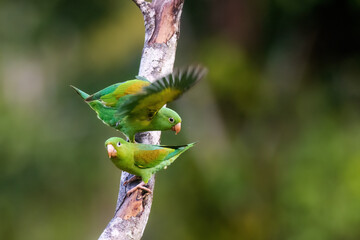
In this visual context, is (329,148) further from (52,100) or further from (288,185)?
(52,100)

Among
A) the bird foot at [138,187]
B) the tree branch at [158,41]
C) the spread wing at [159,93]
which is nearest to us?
the spread wing at [159,93]

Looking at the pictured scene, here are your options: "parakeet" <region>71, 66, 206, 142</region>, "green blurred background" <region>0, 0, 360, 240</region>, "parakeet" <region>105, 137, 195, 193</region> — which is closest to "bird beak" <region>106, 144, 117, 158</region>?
"parakeet" <region>105, 137, 195, 193</region>

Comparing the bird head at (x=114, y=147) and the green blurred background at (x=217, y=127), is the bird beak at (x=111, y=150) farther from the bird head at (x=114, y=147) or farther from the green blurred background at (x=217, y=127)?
the green blurred background at (x=217, y=127)

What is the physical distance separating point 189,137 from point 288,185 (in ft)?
5.03

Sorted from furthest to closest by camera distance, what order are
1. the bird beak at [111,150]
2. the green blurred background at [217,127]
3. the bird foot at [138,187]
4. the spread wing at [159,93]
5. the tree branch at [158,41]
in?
the green blurred background at [217,127], the tree branch at [158,41], the bird foot at [138,187], the bird beak at [111,150], the spread wing at [159,93]

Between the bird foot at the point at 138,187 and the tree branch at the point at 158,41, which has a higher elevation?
the tree branch at the point at 158,41

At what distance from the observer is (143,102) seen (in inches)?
109

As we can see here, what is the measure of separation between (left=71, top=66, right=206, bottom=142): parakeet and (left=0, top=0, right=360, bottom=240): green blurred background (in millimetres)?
4296

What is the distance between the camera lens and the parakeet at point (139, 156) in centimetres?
279

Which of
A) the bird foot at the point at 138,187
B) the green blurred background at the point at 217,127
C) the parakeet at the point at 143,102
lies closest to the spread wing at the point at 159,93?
the parakeet at the point at 143,102

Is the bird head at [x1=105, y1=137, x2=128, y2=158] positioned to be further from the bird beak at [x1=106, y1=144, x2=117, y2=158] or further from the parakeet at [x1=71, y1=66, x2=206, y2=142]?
the parakeet at [x1=71, y1=66, x2=206, y2=142]

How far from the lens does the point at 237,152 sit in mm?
7691

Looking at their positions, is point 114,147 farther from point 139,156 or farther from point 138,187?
point 138,187

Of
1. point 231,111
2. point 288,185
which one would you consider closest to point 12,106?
point 231,111
